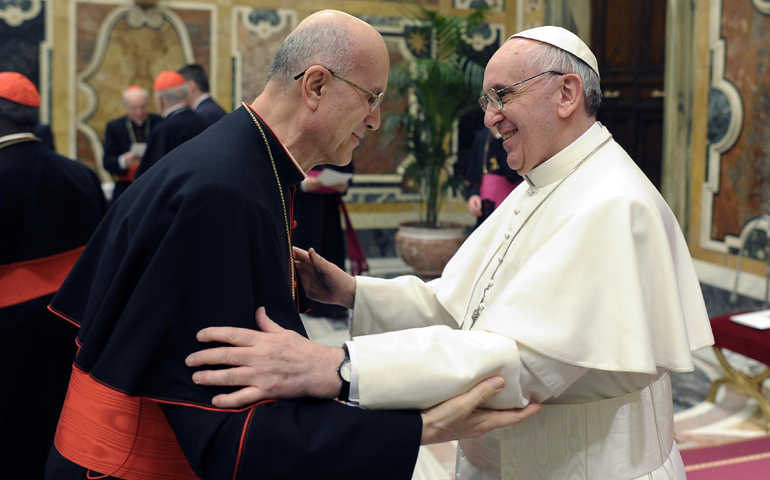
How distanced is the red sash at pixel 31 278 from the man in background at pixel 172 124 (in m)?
1.74

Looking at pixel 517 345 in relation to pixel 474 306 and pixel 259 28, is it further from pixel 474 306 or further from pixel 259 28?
pixel 259 28

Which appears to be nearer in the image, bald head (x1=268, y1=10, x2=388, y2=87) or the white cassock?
the white cassock

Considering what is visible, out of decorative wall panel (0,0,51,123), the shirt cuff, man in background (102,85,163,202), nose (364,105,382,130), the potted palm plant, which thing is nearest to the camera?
the shirt cuff

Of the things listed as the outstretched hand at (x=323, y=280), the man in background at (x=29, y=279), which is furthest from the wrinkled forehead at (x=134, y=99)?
the outstretched hand at (x=323, y=280)

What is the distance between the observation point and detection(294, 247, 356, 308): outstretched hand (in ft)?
6.90

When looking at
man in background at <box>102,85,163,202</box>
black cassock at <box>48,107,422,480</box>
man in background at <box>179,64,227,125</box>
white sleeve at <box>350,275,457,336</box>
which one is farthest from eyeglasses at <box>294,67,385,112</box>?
man in background at <box>102,85,163,202</box>

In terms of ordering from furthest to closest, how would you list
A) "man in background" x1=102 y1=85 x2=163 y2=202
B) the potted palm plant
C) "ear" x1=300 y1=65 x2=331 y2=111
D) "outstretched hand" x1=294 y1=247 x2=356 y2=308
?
1. the potted palm plant
2. "man in background" x1=102 y1=85 x2=163 y2=202
3. "outstretched hand" x1=294 y1=247 x2=356 y2=308
4. "ear" x1=300 y1=65 x2=331 y2=111

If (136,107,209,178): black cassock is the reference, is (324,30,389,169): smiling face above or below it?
above

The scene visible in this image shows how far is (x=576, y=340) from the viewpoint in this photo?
1575mm

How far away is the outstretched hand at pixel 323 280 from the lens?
2.10m

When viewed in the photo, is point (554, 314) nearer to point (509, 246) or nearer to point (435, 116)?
point (509, 246)

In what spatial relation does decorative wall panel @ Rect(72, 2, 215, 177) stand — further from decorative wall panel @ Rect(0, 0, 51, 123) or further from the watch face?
Answer: the watch face

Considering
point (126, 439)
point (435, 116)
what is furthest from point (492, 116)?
point (435, 116)

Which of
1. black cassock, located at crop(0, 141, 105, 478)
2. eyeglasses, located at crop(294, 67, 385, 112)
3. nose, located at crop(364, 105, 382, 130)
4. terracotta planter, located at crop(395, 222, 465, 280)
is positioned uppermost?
eyeglasses, located at crop(294, 67, 385, 112)
